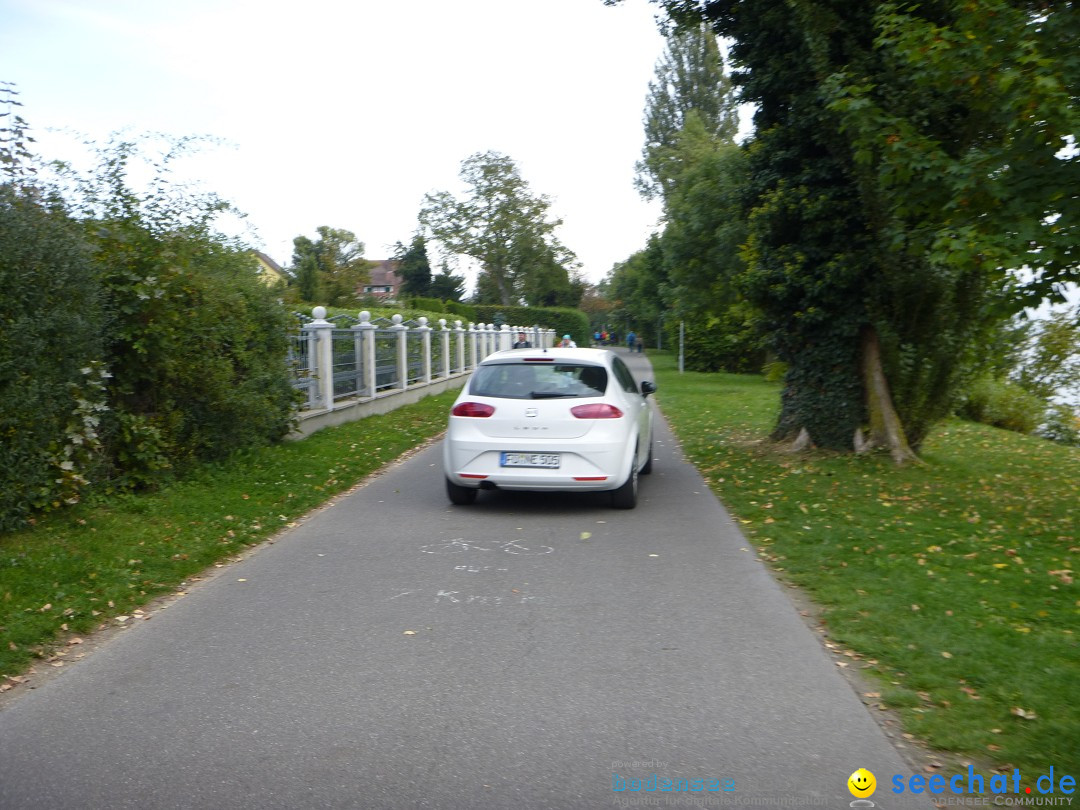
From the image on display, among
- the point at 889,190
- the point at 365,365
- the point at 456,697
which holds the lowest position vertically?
the point at 456,697

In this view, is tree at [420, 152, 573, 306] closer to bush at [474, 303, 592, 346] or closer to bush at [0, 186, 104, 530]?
bush at [474, 303, 592, 346]

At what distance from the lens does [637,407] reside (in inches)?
421

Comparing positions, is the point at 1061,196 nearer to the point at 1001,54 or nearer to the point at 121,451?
the point at 1001,54

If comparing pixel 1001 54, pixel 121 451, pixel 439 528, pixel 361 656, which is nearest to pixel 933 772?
pixel 361 656

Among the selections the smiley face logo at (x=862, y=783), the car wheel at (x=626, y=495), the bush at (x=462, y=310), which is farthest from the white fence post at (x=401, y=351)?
the bush at (x=462, y=310)

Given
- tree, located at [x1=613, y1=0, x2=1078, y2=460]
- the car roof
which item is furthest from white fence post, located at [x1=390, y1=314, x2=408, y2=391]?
the car roof

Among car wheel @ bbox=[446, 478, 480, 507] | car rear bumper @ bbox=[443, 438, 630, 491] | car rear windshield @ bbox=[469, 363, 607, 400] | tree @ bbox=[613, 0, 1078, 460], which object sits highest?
tree @ bbox=[613, 0, 1078, 460]

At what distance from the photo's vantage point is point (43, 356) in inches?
290

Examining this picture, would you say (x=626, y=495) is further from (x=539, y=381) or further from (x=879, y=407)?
A: (x=879, y=407)

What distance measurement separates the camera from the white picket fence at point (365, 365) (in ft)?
52.5

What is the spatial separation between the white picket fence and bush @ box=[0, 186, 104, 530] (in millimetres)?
5656

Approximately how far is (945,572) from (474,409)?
15.0 feet

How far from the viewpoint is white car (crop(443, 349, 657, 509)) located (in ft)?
30.6

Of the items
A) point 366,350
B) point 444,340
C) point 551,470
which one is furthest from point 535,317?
point 551,470
